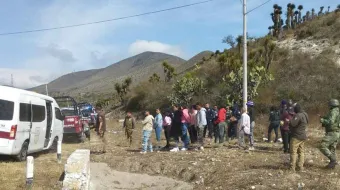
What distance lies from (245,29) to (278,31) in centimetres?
3172

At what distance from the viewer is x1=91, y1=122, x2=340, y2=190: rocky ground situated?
9.17 metres

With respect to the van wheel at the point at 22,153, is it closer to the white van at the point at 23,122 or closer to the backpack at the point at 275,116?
the white van at the point at 23,122

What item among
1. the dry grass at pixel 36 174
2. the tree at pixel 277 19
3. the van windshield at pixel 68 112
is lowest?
the dry grass at pixel 36 174

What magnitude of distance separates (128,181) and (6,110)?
3.63m

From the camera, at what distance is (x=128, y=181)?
1122 centimetres

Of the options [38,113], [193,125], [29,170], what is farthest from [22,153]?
[193,125]

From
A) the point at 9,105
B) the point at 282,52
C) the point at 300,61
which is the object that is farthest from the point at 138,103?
the point at 9,105

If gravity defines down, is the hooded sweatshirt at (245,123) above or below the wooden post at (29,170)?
above

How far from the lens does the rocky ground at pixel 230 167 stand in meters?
9.17

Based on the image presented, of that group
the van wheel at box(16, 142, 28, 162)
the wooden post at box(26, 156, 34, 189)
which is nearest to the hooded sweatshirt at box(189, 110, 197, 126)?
the van wheel at box(16, 142, 28, 162)

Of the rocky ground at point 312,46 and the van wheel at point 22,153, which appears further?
the rocky ground at point 312,46

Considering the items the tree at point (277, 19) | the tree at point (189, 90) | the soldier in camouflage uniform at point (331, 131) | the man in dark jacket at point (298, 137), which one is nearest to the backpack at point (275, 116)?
the soldier in camouflage uniform at point (331, 131)

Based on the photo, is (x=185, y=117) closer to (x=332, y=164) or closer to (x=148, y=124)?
(x=148, y=124)

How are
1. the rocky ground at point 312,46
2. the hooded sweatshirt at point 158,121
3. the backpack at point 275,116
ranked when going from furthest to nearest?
1. the rocky ground at point 312,46
2. the hooded sweatshirt at point 158,121
3. the backpack at point 275,116
